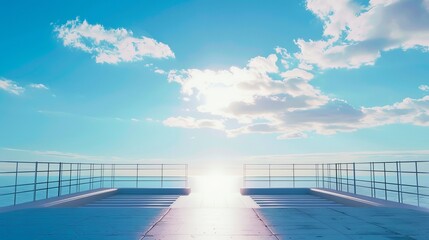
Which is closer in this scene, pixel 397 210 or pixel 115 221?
pixel 115 221

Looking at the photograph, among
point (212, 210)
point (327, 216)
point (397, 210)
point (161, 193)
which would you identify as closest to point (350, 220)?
point (327, 216)

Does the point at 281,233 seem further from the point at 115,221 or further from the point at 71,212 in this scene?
the point at 71,212

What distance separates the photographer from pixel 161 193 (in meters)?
16.2

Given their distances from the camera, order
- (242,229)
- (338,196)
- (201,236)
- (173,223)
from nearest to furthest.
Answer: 1. (201,236)
2. (242,229)
3. (173,223)
4. (338,196)

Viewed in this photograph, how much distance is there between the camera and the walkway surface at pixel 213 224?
480 cm

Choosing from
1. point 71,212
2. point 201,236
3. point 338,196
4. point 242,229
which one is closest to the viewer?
point 201,236

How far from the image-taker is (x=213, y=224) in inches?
224

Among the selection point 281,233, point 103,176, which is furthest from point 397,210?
point 103,176

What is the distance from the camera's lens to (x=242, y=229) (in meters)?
5.25

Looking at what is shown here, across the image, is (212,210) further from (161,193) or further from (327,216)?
(161,193)

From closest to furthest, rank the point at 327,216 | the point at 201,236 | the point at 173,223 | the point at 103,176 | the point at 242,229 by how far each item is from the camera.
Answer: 1. the point at 201,236
2. the point at 242,229
3. the point at 173,223
4. the point at 327,216
5. the point at 103,176

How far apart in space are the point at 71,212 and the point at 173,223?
2.50 meters

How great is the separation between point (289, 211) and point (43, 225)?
457 cm

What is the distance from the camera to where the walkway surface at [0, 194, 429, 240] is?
4801 mm
